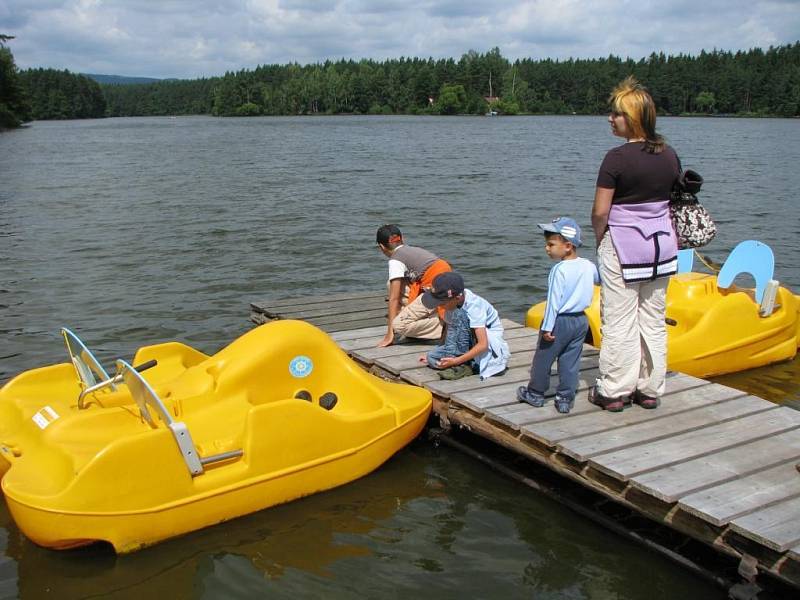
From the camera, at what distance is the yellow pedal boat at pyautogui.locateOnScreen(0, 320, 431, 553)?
479 centimetres

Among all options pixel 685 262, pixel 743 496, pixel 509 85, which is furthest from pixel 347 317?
pixel 509 85

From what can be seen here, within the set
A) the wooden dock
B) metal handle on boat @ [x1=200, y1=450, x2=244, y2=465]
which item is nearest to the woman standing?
the wooden dock

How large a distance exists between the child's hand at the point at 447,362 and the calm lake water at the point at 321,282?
2.32 ft

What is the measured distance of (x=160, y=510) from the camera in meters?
4.99

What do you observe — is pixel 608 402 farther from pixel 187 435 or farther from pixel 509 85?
pixel 509 85

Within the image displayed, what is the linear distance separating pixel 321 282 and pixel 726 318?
276 inches

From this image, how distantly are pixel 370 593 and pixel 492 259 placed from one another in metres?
10.8

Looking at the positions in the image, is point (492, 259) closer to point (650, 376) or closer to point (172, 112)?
point (650, 376)

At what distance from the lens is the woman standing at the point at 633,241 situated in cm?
514

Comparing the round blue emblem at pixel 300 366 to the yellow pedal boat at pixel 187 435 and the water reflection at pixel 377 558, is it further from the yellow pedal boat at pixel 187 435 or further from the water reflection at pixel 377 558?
the water reflection at pixel 377 558

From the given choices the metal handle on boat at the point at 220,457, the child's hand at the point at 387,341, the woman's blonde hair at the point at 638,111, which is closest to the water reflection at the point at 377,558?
the metal handle on boat at the point at 220,457

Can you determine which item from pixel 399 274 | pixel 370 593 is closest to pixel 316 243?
pixel 399 274

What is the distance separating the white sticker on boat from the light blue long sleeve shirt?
139 inches

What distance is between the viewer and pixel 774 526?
4.30 m
